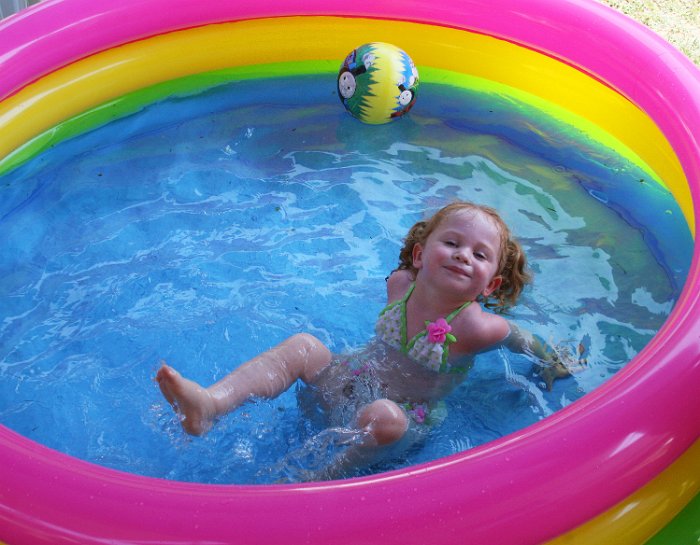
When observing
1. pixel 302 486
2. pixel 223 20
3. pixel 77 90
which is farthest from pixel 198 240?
pixel 302 486

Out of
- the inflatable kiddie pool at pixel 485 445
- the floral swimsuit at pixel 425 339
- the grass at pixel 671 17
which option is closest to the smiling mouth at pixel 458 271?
the floral swimsuit at pixel 425 339

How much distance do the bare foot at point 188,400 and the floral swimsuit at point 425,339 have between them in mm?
591

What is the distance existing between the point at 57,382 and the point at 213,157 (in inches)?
51.4

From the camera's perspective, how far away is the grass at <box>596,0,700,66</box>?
4773 millimetres

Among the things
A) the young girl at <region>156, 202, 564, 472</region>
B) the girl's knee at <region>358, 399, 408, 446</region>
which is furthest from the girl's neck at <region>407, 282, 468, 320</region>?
the girl's knee at <region>358, 399, 408, 446</region>

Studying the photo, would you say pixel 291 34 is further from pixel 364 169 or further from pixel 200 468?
pixel 200 468

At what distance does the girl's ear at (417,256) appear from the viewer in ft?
8.38

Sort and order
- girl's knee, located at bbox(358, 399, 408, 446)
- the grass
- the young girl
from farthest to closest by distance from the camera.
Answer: the grass, the young girl, girl's knee, located at bbox(358, 399, 408, 446)

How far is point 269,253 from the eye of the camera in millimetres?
3066

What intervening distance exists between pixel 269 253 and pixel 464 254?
35.9 inches

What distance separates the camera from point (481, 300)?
269cm

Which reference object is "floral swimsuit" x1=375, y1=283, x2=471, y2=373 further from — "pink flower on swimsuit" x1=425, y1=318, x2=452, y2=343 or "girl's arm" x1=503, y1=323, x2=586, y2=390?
"girl's arm" x1=503, y1=323, x2=586, y2=390

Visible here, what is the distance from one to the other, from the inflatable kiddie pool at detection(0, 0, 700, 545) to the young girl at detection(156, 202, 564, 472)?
53cm

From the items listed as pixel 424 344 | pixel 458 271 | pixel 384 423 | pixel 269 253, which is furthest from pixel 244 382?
pixel 269 253
